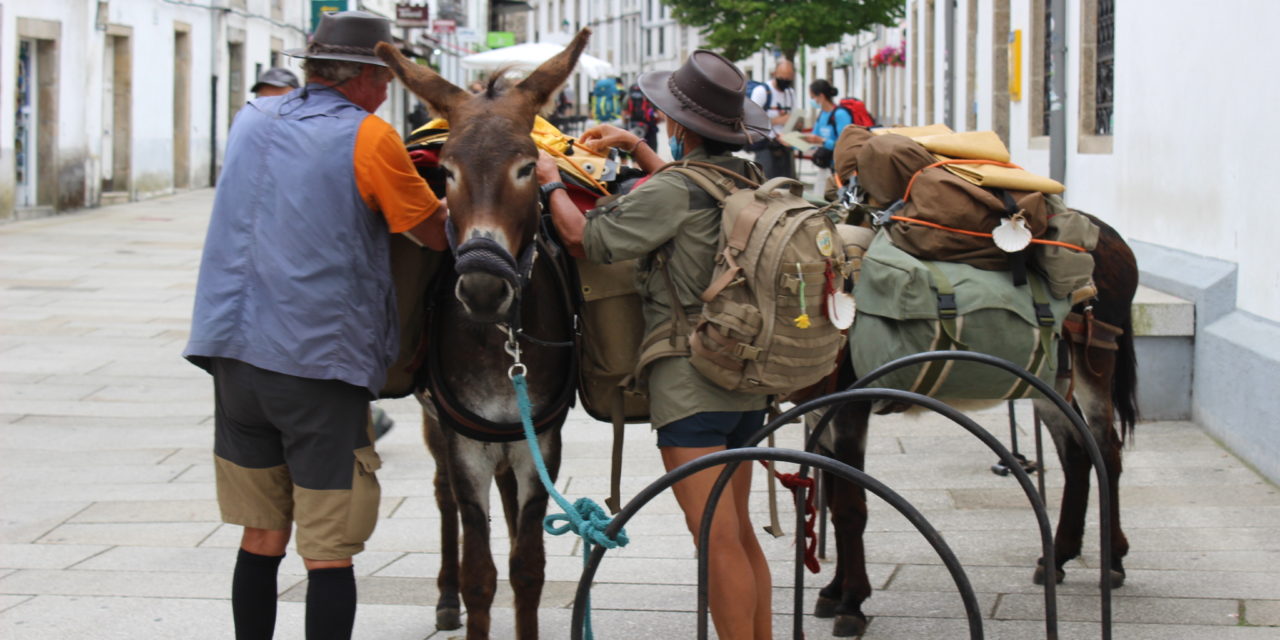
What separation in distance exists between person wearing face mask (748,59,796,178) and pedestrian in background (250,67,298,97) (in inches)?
241

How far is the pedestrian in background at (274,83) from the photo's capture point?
847 cm

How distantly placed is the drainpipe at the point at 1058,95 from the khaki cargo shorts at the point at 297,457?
951cm

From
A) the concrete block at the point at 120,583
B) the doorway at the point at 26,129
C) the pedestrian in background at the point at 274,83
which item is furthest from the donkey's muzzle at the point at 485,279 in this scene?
the doorway at the point at 26,129

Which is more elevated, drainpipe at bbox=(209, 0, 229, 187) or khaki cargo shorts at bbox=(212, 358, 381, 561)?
drainpipe at bbox=(209, 0, 229, 187)

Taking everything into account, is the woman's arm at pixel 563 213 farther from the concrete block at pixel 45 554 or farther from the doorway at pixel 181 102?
the doorway at pixel 181 102

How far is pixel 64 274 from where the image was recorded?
14.3m

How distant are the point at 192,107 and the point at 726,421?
24850mm

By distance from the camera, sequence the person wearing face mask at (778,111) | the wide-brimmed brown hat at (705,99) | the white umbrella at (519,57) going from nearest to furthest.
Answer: the wide-brimmed brown hat at (705,99)
the person wearing face mask at (778,111)
the white umbrella at (519,57)

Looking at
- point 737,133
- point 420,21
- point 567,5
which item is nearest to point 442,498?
point 737,133

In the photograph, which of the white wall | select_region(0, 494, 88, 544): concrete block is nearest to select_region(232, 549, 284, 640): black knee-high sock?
select_region(0, 494, 88, 544): concrete block

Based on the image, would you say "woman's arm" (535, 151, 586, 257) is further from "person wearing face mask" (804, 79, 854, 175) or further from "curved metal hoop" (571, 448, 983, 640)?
"person wearing face mask" (804, 79, 854, 175)

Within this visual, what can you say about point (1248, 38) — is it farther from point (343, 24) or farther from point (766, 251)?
point (343, 24)

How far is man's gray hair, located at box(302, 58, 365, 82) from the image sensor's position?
380 cm

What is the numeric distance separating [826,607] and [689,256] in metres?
1.82
